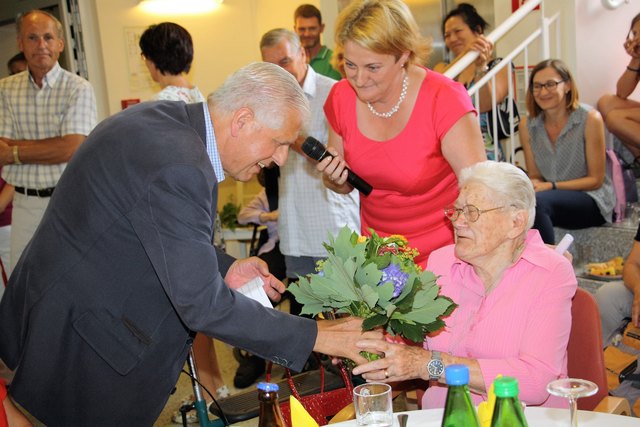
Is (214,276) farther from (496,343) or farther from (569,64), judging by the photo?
(569,64)

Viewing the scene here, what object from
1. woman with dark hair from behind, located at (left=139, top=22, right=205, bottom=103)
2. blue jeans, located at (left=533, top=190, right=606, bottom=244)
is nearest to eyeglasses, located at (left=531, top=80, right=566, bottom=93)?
blue jeans, located at (left=533, top=190, right=606, bottom=244)

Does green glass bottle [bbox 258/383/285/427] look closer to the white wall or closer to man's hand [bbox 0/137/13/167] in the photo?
man's hand [bbox 0/137/13/167]

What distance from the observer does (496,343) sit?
2.11 metres

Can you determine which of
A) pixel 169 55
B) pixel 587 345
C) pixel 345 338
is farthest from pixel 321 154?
pixel 169 55

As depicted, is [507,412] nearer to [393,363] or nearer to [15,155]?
[393,363]

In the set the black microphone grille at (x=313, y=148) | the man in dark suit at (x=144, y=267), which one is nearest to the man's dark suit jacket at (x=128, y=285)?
the man in dark suit at (x=144, y=267)

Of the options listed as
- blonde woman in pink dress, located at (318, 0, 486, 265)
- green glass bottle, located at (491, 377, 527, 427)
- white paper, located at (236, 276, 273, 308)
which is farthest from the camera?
blonde woman in pink dress, located at (318, 0, 486, 265)

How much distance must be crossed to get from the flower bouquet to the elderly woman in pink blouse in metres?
0.10

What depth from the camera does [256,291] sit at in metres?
2.14

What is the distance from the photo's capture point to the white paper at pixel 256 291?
6.88ft

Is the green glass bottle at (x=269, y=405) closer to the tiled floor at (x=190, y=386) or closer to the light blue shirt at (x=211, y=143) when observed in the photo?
the light blue shirt at (x=211, y=143)

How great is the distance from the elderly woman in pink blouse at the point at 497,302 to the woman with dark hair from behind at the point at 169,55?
193 cm

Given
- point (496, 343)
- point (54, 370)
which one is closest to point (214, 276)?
point (54, 370)

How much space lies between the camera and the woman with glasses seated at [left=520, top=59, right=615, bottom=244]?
4.17 m
